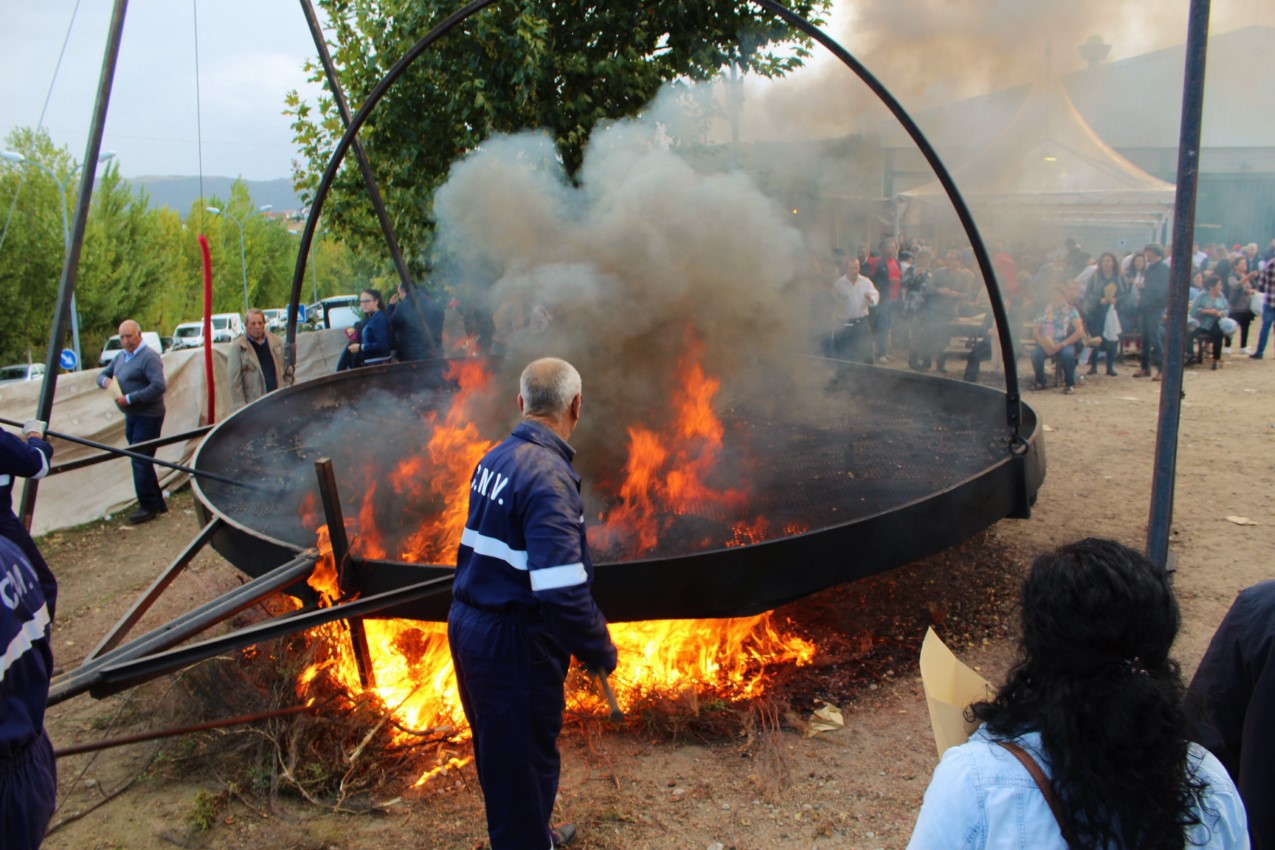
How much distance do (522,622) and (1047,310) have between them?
1033 cm

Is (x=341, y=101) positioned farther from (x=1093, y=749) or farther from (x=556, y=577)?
(x=1093, y=749)

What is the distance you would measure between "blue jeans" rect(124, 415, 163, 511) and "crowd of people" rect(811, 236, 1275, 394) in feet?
24.0

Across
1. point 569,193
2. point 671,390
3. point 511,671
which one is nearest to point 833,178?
point 569,193

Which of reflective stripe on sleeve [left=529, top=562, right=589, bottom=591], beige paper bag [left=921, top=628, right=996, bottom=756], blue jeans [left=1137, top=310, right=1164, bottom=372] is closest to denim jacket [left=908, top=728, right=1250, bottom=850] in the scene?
beige paper bag [left=921, top=628, right=996, bottom=756]

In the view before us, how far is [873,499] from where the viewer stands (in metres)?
4.32

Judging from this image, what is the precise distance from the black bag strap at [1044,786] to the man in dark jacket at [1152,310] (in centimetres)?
1171

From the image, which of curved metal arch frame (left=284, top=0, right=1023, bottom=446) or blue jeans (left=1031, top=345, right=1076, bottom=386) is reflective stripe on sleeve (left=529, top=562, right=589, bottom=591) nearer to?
curved metal arch frame (left=284, top=0, right=1023, bottom=446)

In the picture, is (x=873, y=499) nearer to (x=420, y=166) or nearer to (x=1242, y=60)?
(x=420, y=166)

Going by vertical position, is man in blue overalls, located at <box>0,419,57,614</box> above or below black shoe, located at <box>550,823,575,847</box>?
above

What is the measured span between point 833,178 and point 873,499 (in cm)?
464

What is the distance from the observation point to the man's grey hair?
8.52 feet

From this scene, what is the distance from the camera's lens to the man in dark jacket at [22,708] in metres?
1.84

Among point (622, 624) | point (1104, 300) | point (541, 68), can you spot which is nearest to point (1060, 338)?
point (1104, 300)

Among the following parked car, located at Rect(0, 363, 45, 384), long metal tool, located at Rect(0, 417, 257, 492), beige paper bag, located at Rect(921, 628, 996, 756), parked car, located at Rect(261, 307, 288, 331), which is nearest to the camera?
beige paper bag, located at Rect(921, 628, 996, 756)
